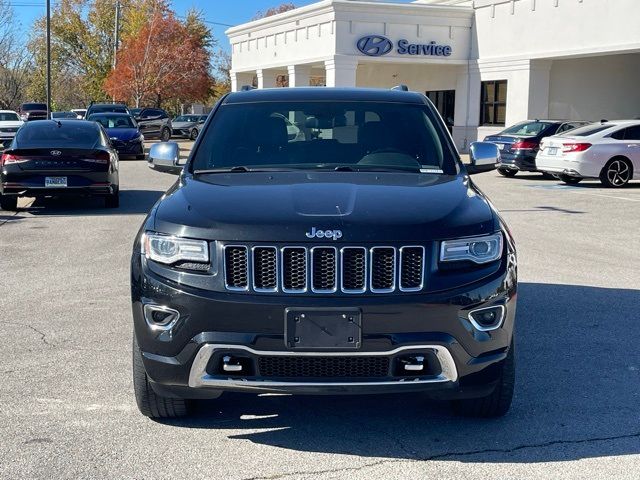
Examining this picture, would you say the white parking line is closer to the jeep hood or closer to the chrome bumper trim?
the jeep hood

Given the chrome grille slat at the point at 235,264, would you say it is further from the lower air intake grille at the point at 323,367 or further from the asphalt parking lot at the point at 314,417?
the asphalt parking lot at the point at 314,417

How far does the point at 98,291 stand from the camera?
25.7 feet

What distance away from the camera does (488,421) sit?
14.9 feet

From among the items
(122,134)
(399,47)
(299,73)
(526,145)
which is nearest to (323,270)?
(526,145)

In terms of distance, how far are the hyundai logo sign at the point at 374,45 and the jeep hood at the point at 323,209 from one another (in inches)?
1104

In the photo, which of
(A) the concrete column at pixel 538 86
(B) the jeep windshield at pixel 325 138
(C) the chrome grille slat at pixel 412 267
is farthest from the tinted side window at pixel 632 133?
(C) the chrome grille slat at pixel 412 267

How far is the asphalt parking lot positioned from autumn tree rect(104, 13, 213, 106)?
47.9 m

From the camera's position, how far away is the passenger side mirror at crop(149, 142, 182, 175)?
5.97m

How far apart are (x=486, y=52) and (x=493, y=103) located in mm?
1924

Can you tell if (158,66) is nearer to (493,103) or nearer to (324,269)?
(493,103)

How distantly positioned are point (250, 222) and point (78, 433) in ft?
4.78

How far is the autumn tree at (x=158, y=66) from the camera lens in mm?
53969

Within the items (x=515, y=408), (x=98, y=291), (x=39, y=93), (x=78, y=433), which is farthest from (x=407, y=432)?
(x=39, y=93)

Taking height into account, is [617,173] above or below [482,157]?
below
